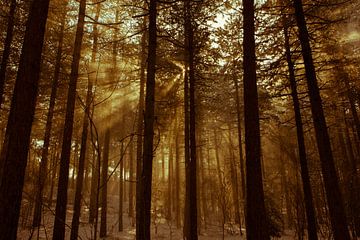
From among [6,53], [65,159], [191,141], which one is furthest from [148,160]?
[6,53]

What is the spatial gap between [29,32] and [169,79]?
920cm

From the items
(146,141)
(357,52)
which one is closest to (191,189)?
(146,141)

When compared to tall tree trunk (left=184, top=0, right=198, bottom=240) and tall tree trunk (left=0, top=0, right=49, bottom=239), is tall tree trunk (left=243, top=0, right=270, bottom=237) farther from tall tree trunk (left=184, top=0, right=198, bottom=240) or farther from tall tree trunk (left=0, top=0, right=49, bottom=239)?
tall tree trunk (left=0, top=0, right=49, bottom=239)

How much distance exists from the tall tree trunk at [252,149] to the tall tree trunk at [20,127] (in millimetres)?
4767

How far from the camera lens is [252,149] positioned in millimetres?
6703

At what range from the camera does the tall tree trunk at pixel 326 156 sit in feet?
25.6

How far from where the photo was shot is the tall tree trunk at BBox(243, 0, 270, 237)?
20.5 feet

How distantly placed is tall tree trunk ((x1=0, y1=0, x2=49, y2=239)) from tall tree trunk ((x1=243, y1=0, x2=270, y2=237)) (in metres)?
4.77

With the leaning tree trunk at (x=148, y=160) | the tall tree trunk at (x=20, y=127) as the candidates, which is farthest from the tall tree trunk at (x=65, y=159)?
the tall tree trunk at (x=20, y=127)

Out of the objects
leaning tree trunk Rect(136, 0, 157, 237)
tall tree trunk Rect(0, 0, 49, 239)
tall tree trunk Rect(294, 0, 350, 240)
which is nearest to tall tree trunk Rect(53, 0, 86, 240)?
leaning tree trunk Rect(136, 0, 157, 237)

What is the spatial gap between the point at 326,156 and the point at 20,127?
8210 mm

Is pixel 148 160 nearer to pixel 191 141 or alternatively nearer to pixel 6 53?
pixel 191 141

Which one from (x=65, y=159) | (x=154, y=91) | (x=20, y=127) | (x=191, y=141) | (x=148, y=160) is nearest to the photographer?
(x=20, y=127)

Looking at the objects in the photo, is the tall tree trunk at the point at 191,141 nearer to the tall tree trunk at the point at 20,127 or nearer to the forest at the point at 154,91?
the forest at the point at 154,91
